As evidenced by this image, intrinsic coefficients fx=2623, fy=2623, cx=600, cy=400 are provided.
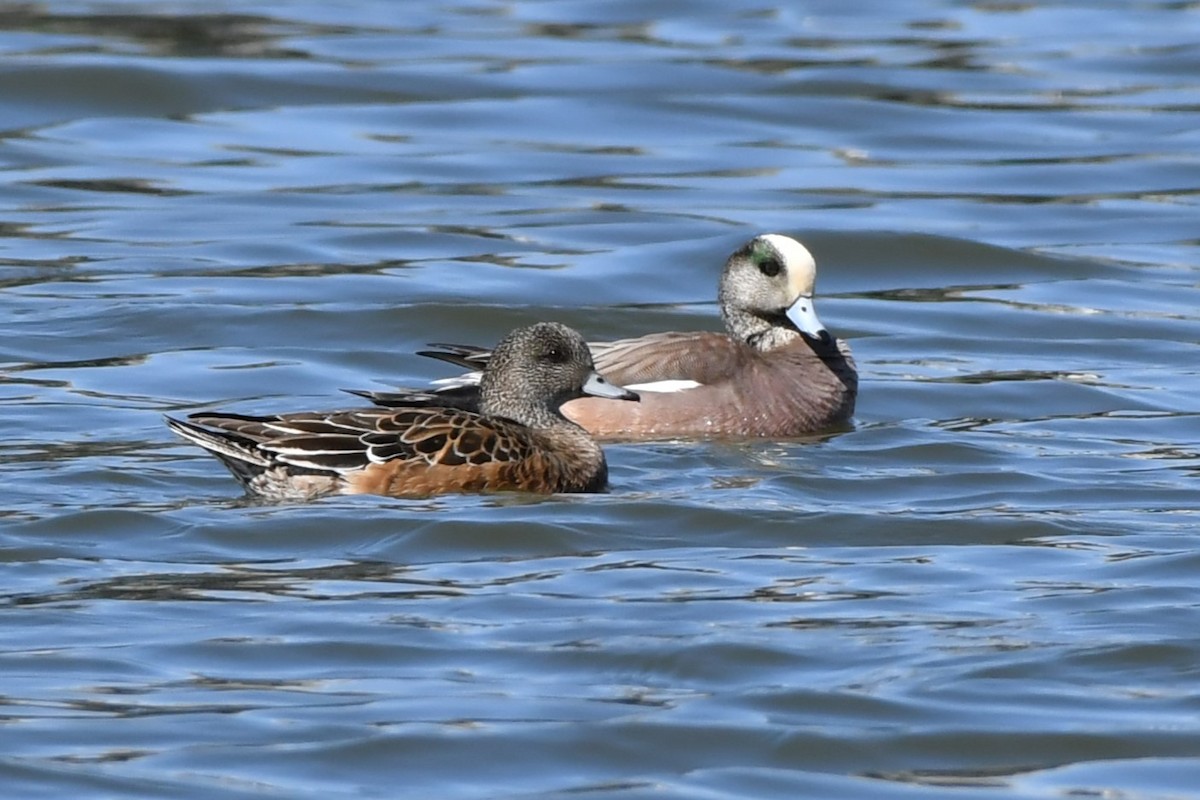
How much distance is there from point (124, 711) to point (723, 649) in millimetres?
1678

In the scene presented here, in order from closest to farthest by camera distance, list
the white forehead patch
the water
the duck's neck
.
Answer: the water → the white forehead patch → the duck's neck

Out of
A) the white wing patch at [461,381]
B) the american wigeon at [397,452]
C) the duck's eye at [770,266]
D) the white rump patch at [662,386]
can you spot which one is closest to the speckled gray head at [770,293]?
the duck's eye at [770,266]

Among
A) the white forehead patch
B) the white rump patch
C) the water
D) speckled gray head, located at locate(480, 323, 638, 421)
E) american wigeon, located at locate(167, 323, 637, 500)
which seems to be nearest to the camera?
the water

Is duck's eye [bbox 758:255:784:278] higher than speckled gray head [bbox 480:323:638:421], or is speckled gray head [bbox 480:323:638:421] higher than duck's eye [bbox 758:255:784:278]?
duck's eye [bbox 758:255:784:278]

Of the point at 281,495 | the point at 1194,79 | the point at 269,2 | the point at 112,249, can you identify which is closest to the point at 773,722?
the point at 281,495

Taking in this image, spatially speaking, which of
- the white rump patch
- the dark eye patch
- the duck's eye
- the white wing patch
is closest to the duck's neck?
the duck's eye

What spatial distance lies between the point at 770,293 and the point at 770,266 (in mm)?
131

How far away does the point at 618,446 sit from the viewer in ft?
36.1

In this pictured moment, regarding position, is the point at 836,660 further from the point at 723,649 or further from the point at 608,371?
the point at 608,371

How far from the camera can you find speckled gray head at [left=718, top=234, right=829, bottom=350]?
38.3ft

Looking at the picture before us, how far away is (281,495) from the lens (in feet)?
30.4

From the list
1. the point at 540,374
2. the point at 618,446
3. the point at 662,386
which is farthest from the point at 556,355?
the point at 662,386

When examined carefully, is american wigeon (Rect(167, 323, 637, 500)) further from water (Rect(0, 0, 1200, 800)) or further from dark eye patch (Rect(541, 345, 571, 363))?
water (Rect(0, 0, 1200, 800))

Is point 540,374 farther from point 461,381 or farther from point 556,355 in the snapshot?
point 461,381
